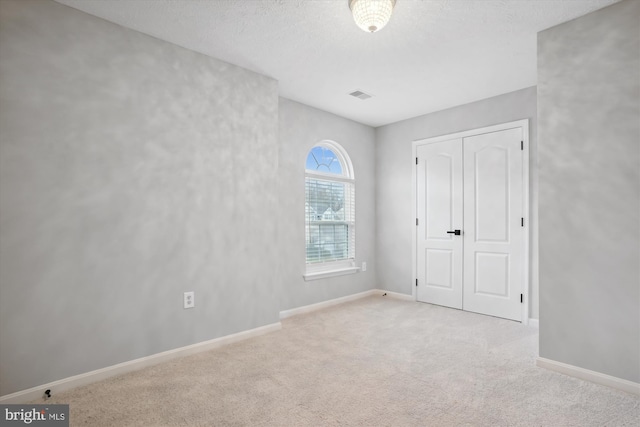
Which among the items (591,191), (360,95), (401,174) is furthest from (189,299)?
(401,174)

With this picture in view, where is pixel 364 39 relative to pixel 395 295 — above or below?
above

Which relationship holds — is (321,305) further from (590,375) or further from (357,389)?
(590,375)

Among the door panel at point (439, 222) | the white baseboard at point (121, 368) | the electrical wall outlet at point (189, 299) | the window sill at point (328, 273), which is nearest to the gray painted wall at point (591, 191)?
the door panel at point (439, 222)

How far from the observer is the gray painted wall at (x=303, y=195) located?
4.11 meters

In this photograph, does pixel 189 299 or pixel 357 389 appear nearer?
pixel 357 389

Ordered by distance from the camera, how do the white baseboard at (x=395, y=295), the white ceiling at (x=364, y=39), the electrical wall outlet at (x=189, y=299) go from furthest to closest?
the white baseboard at (x=395, y=295)
the electrical wall outlet at (x=189, y=299)
the white ceiling at (x=364, y=39)

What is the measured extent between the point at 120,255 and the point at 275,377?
144cm

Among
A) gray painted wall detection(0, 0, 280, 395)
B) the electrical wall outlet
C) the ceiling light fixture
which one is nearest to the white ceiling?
the ceiling light fixture

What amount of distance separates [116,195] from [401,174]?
3.67 metres

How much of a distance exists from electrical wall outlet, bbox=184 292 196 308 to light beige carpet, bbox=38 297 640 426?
0.43 meters

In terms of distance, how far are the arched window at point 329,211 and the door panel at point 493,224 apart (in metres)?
1.54

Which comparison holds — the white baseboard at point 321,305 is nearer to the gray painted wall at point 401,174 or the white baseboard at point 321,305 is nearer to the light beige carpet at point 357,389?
the gray painted wall at point 401,174

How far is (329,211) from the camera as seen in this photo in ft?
15.3

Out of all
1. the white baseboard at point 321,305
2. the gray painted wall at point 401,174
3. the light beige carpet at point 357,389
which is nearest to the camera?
the light beige carpet at point 357,389
